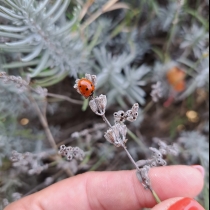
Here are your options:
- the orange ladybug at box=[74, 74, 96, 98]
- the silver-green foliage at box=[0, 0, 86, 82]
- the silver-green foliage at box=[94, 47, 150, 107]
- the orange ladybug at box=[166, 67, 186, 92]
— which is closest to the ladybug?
the orange ladybug at box=[74, 74, 96, 98]

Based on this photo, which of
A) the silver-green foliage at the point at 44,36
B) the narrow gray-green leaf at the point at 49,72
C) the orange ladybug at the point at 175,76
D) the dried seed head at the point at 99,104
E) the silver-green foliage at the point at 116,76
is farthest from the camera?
the orange ladybug at the point at 175,76

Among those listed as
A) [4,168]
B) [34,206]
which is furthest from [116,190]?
[4,168]

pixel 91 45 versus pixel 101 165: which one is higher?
pixel 91 45

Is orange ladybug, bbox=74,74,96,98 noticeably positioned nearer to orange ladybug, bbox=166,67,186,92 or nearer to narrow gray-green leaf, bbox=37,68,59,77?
narrow gray-green leaf, bbox=37,68,59,77

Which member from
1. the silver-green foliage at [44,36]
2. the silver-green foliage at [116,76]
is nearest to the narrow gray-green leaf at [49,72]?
the silver-green foliage at [44,36]

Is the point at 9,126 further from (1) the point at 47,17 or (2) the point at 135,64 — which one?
(2) the point at 135,64

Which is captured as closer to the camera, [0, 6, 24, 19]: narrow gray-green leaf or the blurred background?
[0, 6, 24, 19]: narrow gray-green leaf

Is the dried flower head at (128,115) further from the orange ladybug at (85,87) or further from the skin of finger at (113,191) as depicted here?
the skin of finger at (113,191)
